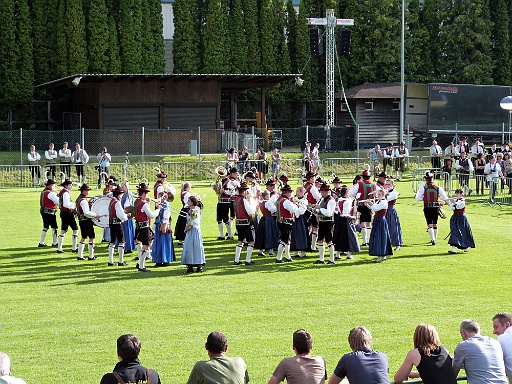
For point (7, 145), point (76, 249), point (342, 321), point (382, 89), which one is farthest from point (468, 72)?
point (342, 321)

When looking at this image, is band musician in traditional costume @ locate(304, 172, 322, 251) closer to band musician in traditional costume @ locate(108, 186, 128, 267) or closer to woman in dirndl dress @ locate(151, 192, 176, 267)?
woman in dirndl dress @ locate(151, 192, 176, 267)

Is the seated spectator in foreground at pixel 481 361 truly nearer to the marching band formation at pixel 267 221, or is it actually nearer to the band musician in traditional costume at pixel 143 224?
the marching band formation at pixel 267 221

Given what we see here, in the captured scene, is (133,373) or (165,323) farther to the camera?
(165,323)

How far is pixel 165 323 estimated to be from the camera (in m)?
14.3

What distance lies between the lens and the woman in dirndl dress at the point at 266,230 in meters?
20.4

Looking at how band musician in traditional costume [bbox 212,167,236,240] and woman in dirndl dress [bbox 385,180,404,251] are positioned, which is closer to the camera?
woman in dirndl dress [bbox 385,180,404,251]

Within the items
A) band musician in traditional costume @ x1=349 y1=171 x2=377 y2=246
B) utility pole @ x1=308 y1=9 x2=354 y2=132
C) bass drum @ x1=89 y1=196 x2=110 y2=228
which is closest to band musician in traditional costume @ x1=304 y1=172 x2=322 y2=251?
band musician in traditional costume @ x1=349 y1=171 x2=377 y2=246

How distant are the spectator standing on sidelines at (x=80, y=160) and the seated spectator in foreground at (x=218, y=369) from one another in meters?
28.7

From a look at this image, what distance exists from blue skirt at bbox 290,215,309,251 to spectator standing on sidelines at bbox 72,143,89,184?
58.8 feet

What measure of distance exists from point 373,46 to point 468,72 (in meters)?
5.93

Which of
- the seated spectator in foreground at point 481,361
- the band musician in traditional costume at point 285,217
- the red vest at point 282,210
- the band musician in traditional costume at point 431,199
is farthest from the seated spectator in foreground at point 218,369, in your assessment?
the band musician in traditional costume at point 431,199

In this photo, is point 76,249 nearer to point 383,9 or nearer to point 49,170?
point 49,170

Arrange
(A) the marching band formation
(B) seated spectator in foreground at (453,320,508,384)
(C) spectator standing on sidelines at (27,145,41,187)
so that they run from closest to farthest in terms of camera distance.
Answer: (B) seated spectator in foreground at (453,320,508,384) < (A) the marching band formation < (C) spectator standing on sidelines at (27,145,41,187)

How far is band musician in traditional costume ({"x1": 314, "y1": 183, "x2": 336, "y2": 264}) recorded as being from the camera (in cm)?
1961
